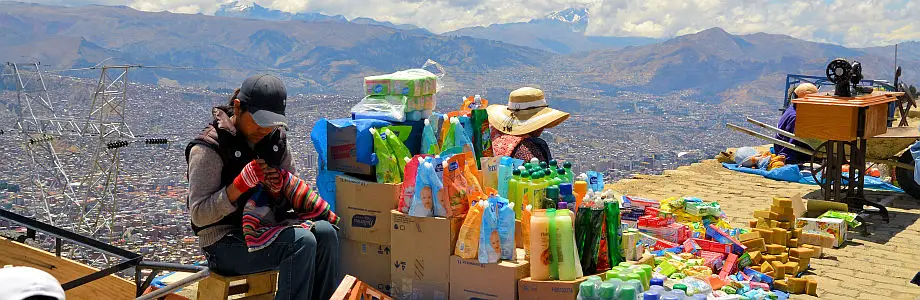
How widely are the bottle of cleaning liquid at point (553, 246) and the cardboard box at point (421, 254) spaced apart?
586 mm

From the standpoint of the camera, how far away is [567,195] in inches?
179

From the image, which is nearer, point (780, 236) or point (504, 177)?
point (504, 177)

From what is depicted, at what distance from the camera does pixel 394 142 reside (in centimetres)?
486

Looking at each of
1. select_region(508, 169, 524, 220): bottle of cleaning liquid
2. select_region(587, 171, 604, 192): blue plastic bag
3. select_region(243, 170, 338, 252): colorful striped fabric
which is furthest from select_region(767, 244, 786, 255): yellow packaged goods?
select_region(243, 170, 338, 252): colorful striped fabric

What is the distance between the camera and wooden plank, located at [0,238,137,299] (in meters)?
4.10

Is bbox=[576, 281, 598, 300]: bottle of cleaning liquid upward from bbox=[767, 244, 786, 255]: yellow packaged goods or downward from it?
upward

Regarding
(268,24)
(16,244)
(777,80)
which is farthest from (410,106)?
(268,24)

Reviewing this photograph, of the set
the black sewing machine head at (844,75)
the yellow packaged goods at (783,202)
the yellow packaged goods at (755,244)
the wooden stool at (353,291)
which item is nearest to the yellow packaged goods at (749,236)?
the yellow packaged goods at (755,244)

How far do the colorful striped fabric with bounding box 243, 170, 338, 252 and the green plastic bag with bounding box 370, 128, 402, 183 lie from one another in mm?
695

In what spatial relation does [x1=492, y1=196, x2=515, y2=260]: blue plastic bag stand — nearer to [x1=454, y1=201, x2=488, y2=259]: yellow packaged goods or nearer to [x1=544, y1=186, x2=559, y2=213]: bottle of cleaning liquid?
[x1=454, y1=201, x2=488, y2=259]: yellow packaged goods

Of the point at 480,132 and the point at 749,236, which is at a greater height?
the point at 480,132

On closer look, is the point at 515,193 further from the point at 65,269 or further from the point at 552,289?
the point at 65,269

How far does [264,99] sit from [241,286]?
1043mm

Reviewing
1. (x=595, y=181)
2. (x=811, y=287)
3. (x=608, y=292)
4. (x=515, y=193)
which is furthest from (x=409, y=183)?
(x=811, y=287)
